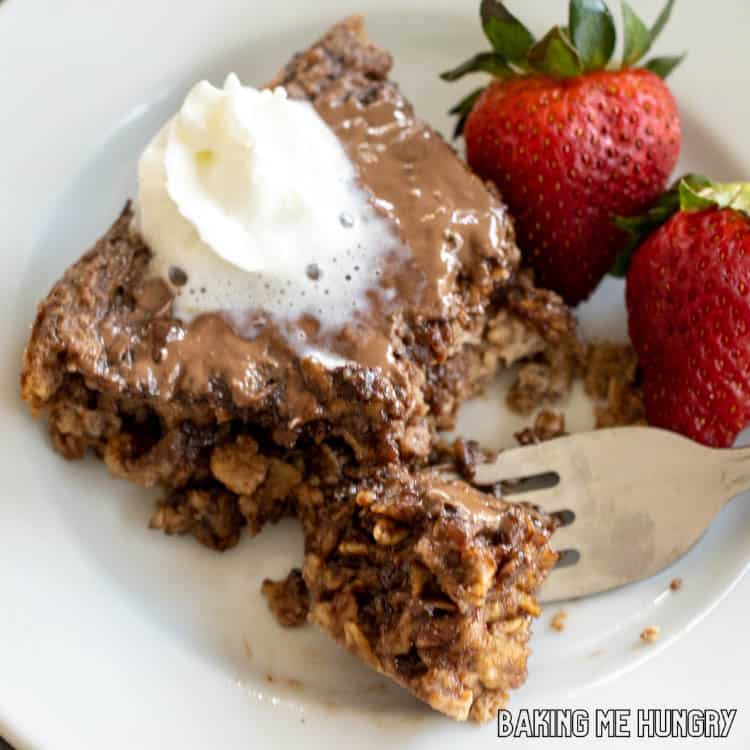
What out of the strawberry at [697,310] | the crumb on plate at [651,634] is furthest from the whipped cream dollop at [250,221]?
the crumb on plate at [651,634]

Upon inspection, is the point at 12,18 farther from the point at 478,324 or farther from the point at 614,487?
the point at 614,487

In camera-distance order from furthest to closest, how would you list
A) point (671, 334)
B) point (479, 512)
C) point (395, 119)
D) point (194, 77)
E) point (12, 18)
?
point (194, 77)
point (12, 18)
point (395, 119)
point (671, 334)
point (479, 512)

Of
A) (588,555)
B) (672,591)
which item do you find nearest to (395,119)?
(588,555)

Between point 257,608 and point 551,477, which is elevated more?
point 551,477

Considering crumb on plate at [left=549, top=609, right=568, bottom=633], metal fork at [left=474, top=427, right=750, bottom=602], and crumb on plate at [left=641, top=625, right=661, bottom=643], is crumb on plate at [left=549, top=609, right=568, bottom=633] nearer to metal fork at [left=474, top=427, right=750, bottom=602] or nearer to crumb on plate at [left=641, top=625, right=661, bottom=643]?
metal fork at [left=474, top=427, right=750, bottom=602]

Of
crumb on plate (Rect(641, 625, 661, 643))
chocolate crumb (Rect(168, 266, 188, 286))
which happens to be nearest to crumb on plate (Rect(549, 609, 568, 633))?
crumb on plate (Rect(641, 625, 661, 643))

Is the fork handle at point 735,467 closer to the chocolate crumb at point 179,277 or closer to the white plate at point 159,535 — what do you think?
the white plate at point 159,535
